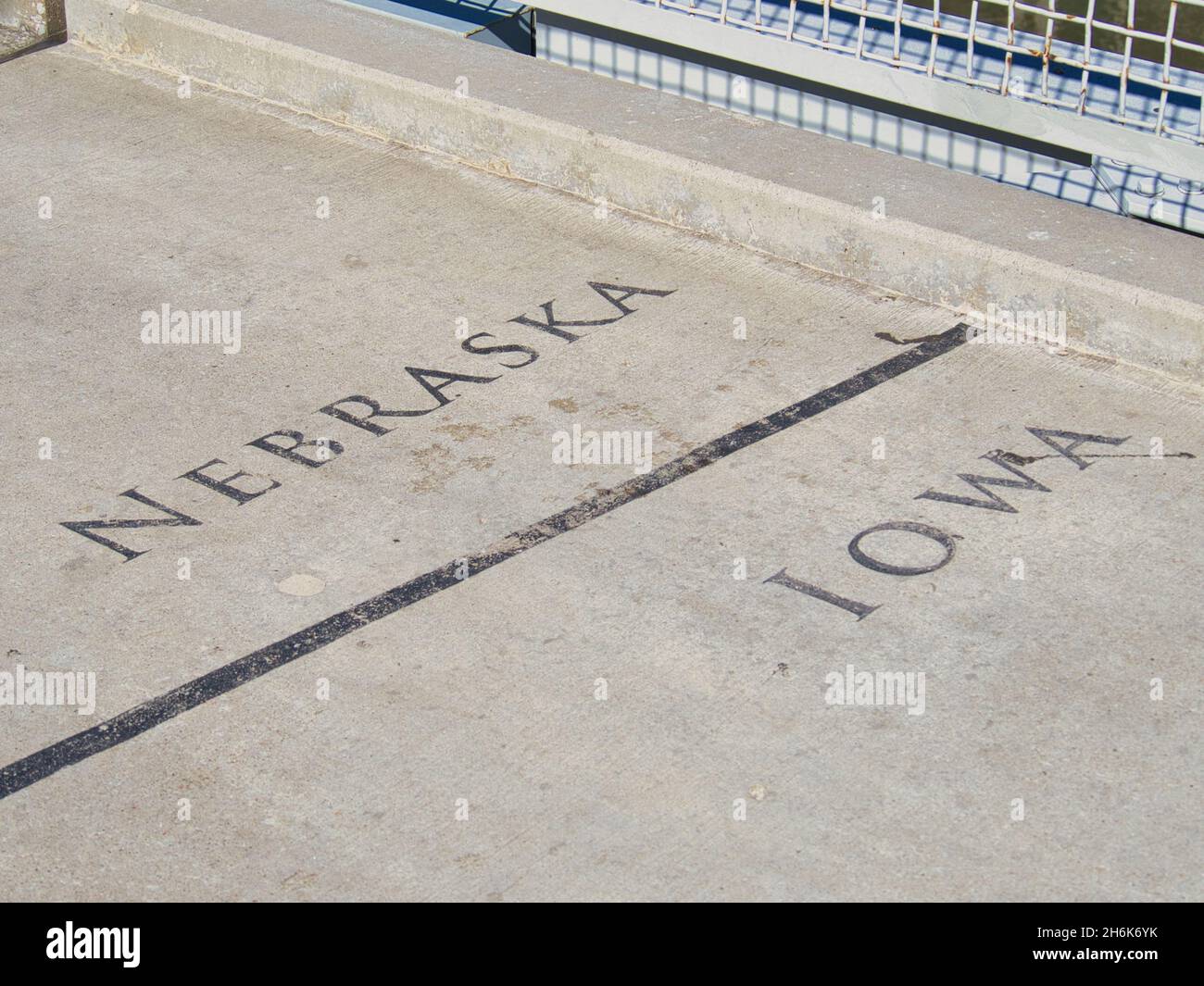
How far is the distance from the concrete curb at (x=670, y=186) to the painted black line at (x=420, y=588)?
264 millimetres

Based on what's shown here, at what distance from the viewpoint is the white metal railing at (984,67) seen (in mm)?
5445

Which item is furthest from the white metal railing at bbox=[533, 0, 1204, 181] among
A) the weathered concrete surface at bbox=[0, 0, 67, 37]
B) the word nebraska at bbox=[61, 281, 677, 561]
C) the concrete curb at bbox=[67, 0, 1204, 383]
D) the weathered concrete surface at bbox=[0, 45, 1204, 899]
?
the weathered concrete surface at bbox=[0, 0, 67, 37]

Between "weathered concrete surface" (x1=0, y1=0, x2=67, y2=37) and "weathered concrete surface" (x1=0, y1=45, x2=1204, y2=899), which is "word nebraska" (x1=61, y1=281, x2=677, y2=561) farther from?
"weathered concrete surface" (x1=0, y1=0, x2=67, y2=37)

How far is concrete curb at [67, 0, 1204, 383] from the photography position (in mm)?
5031

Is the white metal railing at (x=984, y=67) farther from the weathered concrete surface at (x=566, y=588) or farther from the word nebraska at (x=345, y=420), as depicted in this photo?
the word nebraska at (x=345, y=420)

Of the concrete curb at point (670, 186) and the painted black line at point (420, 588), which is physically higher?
the concrete curb at point (670, 186)

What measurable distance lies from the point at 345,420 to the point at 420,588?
88 cm

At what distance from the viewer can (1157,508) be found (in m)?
4.38

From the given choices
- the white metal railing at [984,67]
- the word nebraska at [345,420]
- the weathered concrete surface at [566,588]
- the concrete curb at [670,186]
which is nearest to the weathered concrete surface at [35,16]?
the concrete curb at [670,186]

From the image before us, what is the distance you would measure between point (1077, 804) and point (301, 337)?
2833mm

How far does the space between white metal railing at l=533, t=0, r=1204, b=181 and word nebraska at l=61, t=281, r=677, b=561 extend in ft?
3.75

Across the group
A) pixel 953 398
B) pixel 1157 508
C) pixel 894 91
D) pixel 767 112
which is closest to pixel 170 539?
pixel 953 398

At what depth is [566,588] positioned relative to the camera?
4195 millimetres
